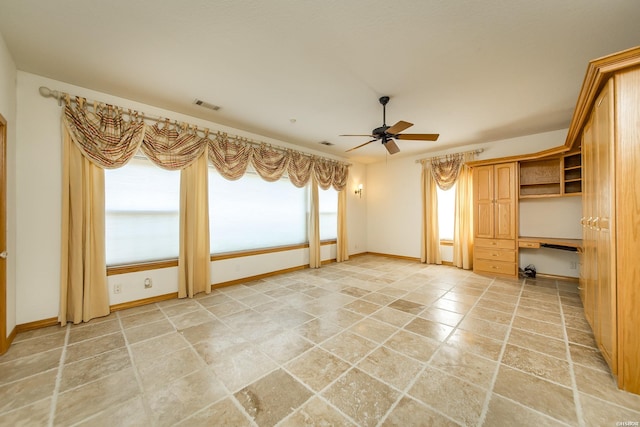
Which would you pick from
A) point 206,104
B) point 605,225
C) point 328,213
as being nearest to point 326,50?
point 206,104

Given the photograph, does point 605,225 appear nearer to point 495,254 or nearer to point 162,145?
point 495,254

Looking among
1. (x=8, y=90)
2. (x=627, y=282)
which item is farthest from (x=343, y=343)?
(x=8, y=90)

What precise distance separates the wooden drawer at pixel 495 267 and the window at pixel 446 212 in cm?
94

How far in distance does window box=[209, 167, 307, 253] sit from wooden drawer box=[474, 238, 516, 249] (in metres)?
3.59

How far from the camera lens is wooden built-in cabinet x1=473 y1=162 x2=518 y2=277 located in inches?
174

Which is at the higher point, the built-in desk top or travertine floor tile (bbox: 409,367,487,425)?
the built-in desk top

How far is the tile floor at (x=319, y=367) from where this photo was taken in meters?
1.49

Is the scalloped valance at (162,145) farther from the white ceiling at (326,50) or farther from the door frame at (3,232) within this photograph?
the door frame at (3,232)

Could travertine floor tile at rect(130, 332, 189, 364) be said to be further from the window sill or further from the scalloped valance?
the scalloped valance

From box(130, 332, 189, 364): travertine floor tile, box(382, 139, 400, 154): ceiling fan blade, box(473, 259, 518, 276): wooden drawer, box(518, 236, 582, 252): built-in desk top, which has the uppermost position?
box(382, 139, 400, 154): ceiling fan blade

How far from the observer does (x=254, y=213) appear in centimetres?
454

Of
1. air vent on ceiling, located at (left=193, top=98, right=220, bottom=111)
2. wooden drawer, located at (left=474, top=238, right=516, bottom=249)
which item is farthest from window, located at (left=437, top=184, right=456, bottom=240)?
air vent on ceiling, located at (left=193, top=98, right=220, bottom=111)

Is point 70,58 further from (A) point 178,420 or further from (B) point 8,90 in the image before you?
(A) point 178,420

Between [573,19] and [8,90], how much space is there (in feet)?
16.4
